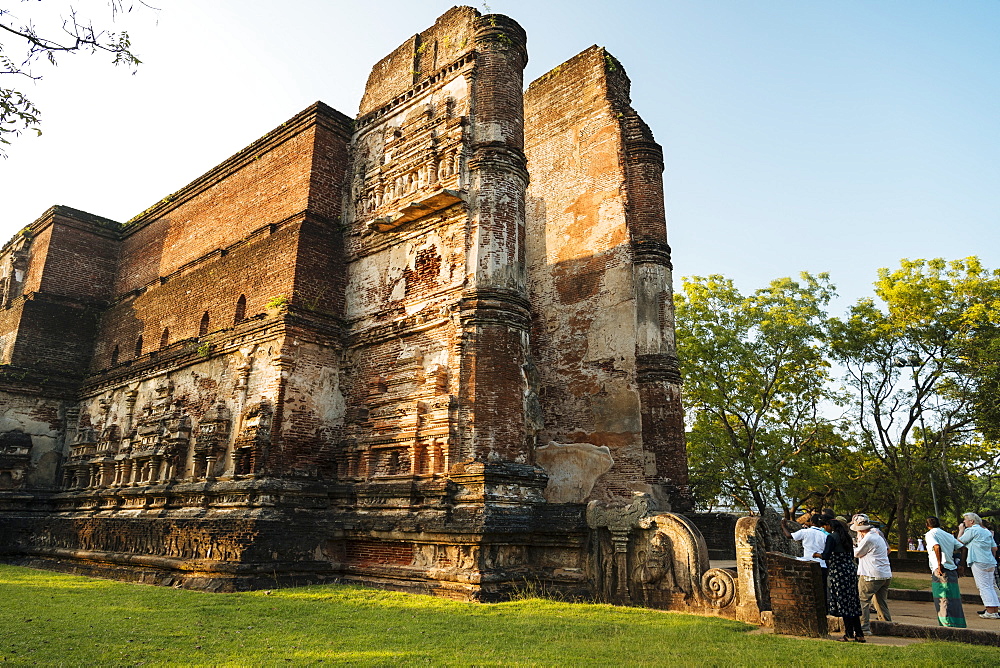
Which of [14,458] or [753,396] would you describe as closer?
[14,458]

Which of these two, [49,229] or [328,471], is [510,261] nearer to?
[328,471]

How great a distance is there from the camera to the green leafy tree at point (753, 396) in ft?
69.4

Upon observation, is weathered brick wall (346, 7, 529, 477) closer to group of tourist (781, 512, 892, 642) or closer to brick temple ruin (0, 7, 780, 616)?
brick temple ruin (0, 7, 780, 616)

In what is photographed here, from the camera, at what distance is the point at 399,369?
1147 cm

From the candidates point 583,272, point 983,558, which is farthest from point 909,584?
point 583,272

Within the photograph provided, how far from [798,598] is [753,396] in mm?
16086

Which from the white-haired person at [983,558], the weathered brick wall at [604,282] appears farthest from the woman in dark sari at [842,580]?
the weathered brick wall at [604,282]

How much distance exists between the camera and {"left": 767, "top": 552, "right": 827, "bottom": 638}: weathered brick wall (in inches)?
250

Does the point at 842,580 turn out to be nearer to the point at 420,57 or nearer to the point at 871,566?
the point at 871,566

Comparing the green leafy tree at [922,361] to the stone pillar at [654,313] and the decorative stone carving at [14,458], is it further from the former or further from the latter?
the decorative stone carving at [14,458]

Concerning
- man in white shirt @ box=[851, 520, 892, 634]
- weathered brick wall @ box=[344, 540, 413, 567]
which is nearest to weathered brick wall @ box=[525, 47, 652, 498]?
weathered brick wall @ box=[344, 540, 413, 567]

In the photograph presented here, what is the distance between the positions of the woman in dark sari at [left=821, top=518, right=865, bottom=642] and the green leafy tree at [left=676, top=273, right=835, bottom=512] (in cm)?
1432

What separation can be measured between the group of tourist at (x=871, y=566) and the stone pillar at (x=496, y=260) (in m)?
4.29

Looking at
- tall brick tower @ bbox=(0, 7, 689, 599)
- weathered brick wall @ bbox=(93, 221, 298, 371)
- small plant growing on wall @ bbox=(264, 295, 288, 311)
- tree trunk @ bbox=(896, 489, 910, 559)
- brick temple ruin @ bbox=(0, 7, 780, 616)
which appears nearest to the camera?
brick temple ruin @ bbox=(0, 7, 780, 616)
